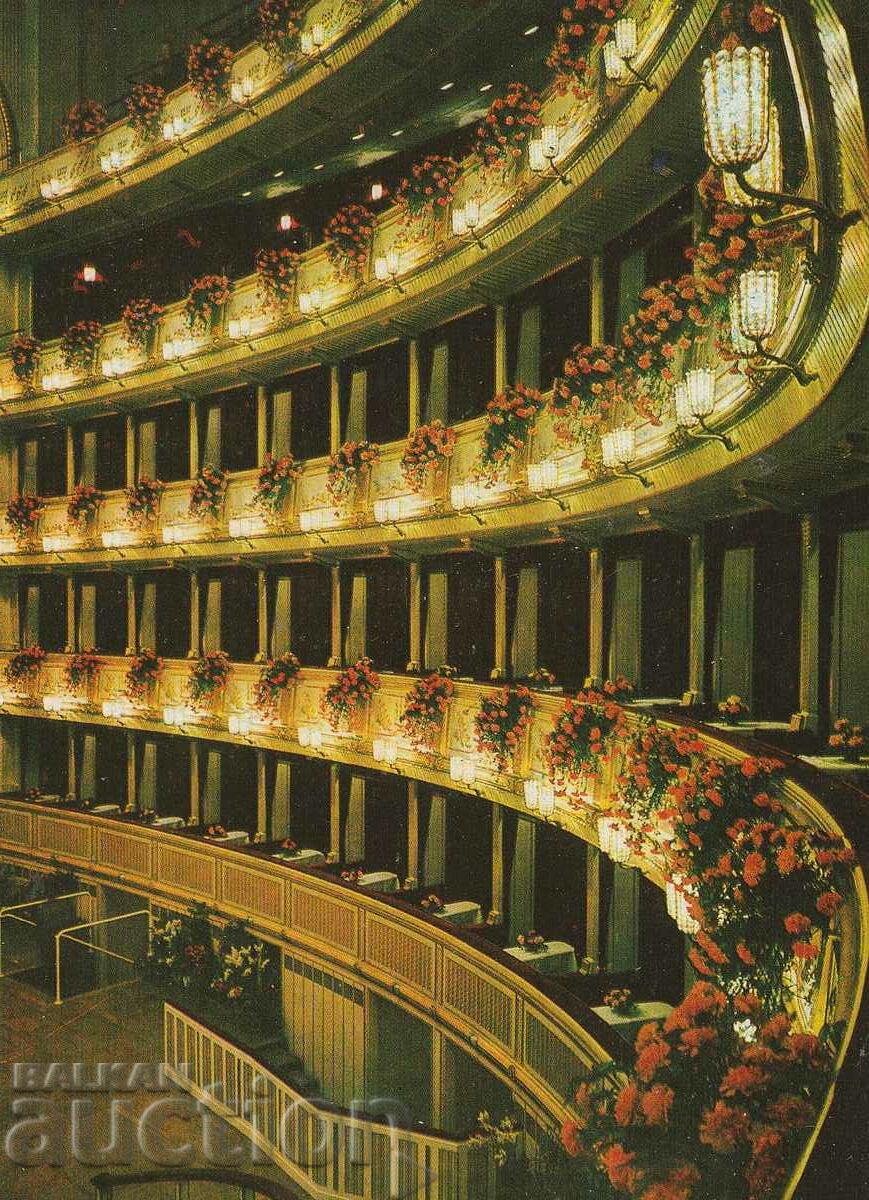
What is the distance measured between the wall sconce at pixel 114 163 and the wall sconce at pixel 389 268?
7.35 meters

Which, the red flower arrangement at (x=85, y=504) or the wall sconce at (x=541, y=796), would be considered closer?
the wall sconce at (x=541, y=796)

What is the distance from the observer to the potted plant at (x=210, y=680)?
19.8 m

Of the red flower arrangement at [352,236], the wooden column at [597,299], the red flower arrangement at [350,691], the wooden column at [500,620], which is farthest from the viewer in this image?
the red flower arrangement at [352,236]

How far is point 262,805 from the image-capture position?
2066 centimetres

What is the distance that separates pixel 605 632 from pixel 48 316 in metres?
16.3

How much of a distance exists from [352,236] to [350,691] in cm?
707

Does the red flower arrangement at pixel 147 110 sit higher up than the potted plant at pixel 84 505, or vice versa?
the red flower arrangement at pixel 147 110

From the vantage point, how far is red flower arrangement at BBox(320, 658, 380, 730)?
54.8 ft

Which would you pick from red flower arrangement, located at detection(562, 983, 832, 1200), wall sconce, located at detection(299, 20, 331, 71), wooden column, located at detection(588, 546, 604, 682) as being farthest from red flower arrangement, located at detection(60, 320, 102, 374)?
red flower arrangement, located at detection(562, 983, 832, 1200)

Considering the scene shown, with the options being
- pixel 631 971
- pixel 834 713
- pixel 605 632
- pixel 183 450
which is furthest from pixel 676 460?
pixel 183 450

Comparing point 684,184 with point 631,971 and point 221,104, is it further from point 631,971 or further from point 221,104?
point 221,104

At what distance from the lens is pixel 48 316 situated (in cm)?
2412

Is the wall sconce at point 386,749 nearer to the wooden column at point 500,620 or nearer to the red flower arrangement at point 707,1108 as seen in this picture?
the wooden column at point 500,620

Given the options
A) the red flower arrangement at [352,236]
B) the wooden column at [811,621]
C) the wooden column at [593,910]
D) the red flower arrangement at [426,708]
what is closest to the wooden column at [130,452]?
the red flower arrangement at [352,236]
